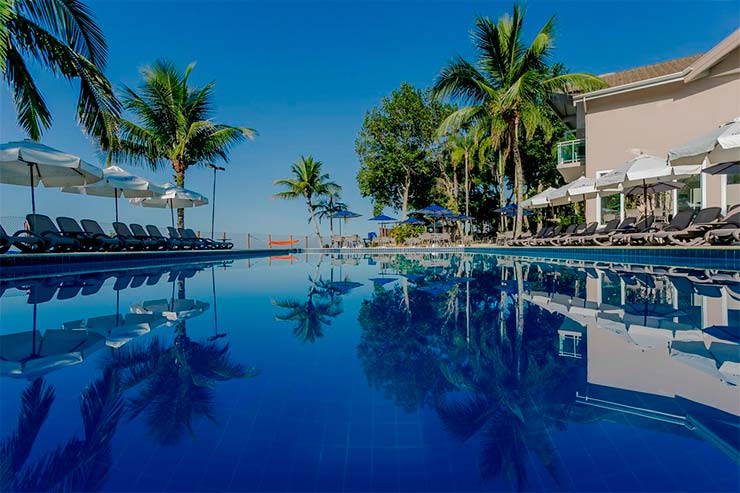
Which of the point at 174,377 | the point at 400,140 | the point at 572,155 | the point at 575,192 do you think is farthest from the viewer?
the point at 400,140

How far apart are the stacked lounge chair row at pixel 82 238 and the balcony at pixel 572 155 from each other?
1515 centimetres

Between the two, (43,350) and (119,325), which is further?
(119,325)

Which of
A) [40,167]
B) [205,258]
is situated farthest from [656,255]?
[40,167]

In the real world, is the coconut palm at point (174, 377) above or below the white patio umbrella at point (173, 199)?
below

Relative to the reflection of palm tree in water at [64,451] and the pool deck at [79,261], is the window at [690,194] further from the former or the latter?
the pool deck at [79,261]

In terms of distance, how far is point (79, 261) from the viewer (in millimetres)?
8477

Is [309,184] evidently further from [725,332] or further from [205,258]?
[725,332]

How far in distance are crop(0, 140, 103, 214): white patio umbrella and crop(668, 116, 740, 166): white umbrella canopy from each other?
13.0 m

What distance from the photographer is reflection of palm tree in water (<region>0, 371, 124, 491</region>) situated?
1216mm

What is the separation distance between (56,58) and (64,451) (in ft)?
28.4

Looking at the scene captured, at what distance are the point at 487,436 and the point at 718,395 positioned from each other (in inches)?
45.9

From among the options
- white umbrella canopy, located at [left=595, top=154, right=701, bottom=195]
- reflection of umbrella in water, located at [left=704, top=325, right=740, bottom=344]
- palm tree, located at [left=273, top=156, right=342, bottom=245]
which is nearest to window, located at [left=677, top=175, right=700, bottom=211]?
white umbrella canopy, located at [left=595, top=154, right=701, bottom=195]

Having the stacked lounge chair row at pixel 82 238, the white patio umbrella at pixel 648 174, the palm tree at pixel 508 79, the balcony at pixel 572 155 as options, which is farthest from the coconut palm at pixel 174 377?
the balcony at pixel 572 155

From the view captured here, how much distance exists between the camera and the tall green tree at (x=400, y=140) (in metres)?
24.8
